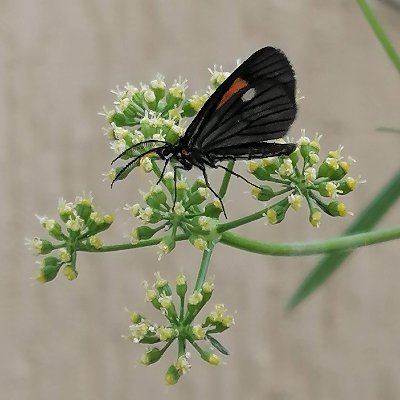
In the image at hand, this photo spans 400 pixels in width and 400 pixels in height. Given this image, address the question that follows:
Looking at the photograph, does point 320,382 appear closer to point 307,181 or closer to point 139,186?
point 139,186

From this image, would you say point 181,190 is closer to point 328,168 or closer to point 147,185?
point 328,168

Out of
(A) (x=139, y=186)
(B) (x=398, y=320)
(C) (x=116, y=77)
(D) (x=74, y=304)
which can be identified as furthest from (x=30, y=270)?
(B) (x=398, y=320)

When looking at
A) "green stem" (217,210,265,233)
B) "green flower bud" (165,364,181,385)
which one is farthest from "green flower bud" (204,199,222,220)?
"green flower bud" (165,364,181,385)

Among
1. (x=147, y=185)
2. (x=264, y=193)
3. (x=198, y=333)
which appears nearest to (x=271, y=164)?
(x=264, y=193)

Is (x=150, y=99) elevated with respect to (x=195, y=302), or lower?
elevated

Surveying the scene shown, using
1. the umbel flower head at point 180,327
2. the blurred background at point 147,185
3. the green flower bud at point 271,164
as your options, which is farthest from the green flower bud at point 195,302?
the blurred background at point 147,185
